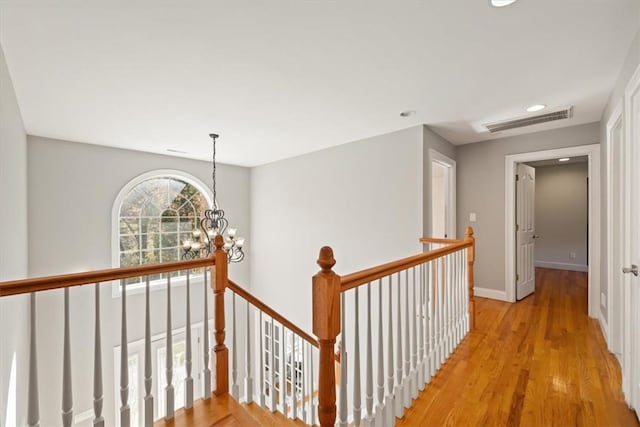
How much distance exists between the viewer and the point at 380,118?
290 cm

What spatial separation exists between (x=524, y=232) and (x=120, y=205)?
5.83 metres

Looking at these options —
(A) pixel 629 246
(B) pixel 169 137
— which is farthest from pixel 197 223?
(A) pixel 629 246

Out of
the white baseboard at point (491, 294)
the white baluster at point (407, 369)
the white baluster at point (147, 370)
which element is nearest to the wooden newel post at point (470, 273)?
the white baseboard at point (491, 294)

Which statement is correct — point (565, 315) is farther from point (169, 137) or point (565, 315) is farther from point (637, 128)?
point (169, 137)

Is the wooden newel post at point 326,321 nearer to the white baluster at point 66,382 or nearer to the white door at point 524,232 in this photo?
the white baluster at point 66,382

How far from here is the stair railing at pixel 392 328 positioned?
45.6 inches

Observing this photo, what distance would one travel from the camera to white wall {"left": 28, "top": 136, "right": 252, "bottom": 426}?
10.9ft

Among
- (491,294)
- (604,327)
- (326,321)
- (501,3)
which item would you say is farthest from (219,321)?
(491,294)

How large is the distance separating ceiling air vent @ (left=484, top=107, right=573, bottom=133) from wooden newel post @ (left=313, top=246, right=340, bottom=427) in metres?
2.99

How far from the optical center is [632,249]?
1.70m

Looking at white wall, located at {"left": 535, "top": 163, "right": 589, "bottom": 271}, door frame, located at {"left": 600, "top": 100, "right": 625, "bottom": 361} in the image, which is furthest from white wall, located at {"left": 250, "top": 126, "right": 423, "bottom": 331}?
white wall, located at {"left": 535, "top": 163, "right": 589, "bottom": 271}

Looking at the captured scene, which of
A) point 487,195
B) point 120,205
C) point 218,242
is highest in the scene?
point 487,195

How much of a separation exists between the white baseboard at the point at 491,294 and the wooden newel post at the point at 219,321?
3.53 m

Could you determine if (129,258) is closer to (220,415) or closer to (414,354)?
(220,415)
